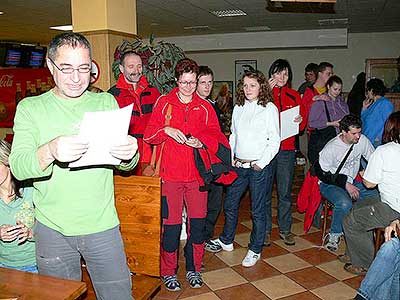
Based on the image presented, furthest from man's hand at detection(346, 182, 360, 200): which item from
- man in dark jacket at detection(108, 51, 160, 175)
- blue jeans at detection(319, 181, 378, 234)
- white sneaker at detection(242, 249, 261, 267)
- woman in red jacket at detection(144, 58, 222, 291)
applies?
man in dark jacket at detection(108, 51, 160, 175)

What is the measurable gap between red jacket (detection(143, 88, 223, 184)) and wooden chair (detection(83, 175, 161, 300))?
40 cm

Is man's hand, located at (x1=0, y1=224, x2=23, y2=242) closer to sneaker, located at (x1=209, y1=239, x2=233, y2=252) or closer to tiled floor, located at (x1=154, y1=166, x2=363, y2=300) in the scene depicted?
tiled floor, located at (x1=154, y1=166, x2=363, y2=300)

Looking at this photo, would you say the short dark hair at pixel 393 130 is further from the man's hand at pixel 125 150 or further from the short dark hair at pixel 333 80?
the man's hand at pixel 125 150

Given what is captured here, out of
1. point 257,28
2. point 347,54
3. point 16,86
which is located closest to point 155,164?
point 16,86

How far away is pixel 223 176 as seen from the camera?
3225 millimetres

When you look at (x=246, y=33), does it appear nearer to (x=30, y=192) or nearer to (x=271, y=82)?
(x=271, y=82)

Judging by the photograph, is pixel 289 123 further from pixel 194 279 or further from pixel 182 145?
pixel 194 279

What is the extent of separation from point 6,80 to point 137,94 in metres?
5.75

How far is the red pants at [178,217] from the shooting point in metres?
2.88

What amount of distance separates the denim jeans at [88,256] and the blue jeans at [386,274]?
1.54 meters

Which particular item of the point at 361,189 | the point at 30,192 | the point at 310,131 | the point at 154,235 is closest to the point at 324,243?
the point at 361,189

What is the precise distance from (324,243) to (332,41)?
22.4 feet

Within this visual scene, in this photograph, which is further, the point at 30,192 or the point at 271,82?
the point at 271,82

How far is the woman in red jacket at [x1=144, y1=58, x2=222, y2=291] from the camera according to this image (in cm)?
286
